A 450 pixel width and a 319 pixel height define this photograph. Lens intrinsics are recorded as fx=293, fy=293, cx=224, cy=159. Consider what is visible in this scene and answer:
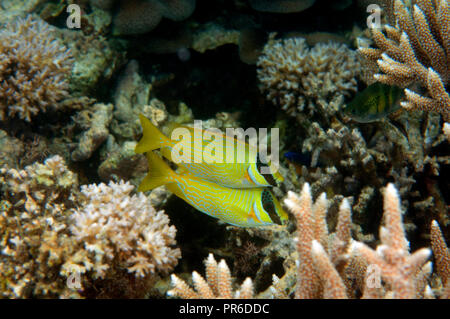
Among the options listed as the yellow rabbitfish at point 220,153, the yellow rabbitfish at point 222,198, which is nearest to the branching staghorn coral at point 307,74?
the yellow rabbitfish at point 220,153

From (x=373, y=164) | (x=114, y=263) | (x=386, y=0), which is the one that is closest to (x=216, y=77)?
(x=386, y=0)

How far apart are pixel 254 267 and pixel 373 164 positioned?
5.40 feet

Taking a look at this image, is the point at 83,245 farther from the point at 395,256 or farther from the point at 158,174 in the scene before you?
the point at 395,256

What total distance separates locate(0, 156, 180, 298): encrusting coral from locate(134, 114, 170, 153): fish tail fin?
1.30 feet

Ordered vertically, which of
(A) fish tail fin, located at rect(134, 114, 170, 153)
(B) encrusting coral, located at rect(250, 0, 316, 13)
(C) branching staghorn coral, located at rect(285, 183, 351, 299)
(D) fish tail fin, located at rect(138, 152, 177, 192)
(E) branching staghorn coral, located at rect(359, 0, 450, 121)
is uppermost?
(B) encrusting coral, located at rect(250, 0, 316, 13)

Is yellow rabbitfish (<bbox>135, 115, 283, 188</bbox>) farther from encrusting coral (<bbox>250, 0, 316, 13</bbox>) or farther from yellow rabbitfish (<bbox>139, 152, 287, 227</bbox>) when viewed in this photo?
encrusting coral (<bbox>250, 0, 316, 13</bbox>)

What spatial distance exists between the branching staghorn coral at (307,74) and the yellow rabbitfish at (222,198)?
1787mm

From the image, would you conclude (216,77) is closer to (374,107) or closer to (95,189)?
(374,107)

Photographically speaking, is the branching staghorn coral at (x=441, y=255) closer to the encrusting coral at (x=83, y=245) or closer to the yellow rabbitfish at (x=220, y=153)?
the yellow rabbitfish at (x=220, y=153)

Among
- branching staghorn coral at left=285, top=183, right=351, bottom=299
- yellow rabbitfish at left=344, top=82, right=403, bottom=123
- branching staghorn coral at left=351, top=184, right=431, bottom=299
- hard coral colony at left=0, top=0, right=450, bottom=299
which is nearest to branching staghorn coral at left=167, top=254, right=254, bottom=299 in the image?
hard coral colony at left=0, top=0, right=450, bottom=299

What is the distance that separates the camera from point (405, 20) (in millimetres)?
2998

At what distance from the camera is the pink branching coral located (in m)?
3.31

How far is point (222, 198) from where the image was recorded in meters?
2.55

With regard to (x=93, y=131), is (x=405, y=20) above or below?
above
